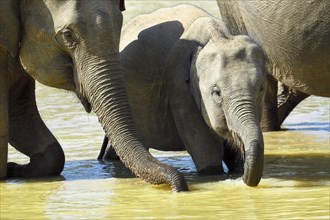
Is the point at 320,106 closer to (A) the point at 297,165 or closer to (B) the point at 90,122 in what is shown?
(B) the point at 90,122

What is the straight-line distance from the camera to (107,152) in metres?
10.9

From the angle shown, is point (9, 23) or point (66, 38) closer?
point (66, 38)

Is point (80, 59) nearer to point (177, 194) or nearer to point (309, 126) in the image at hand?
point (177, 194)

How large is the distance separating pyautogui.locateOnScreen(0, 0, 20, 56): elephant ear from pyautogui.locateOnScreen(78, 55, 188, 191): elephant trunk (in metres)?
0.59

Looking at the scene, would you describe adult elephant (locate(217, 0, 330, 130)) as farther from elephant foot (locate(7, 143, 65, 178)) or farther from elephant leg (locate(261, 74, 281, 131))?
elephant foot (locate(7, 143, 65, 178))

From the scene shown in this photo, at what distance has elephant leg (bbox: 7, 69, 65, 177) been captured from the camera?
32.8 feet

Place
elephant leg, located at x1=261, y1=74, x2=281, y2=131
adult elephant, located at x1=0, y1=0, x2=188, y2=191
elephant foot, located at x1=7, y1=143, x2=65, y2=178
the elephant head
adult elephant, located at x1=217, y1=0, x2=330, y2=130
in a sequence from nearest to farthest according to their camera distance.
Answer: the elephant head < adult elephant, located at x1=0, y1=0, x2=188, y2=191 < elephant foot, located at x1=7, y1=143, x2=65, y2=178 < adult elephant, located at x1=217, y1=0, x2=330, y2=130 < elephant leg, located at x1=261, y1=74, x2=281, y2=131

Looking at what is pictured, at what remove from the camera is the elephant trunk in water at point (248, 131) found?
28.1 ft

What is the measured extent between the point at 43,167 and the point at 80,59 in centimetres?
119

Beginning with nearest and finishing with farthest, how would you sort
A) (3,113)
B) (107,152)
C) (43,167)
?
1. (3,113)
2. (43,167)
3. (107,152)

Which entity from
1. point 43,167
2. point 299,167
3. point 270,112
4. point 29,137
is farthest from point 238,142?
point 270,112

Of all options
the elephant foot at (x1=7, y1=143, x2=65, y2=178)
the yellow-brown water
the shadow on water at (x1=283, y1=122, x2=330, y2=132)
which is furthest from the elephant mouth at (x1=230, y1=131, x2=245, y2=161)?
the shadow on water at (x1=283, y1=122, x2=330, y2=132)

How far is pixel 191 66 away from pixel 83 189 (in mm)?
1226

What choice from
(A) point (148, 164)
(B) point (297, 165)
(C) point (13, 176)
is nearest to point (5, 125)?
(C) point (13, 176)
